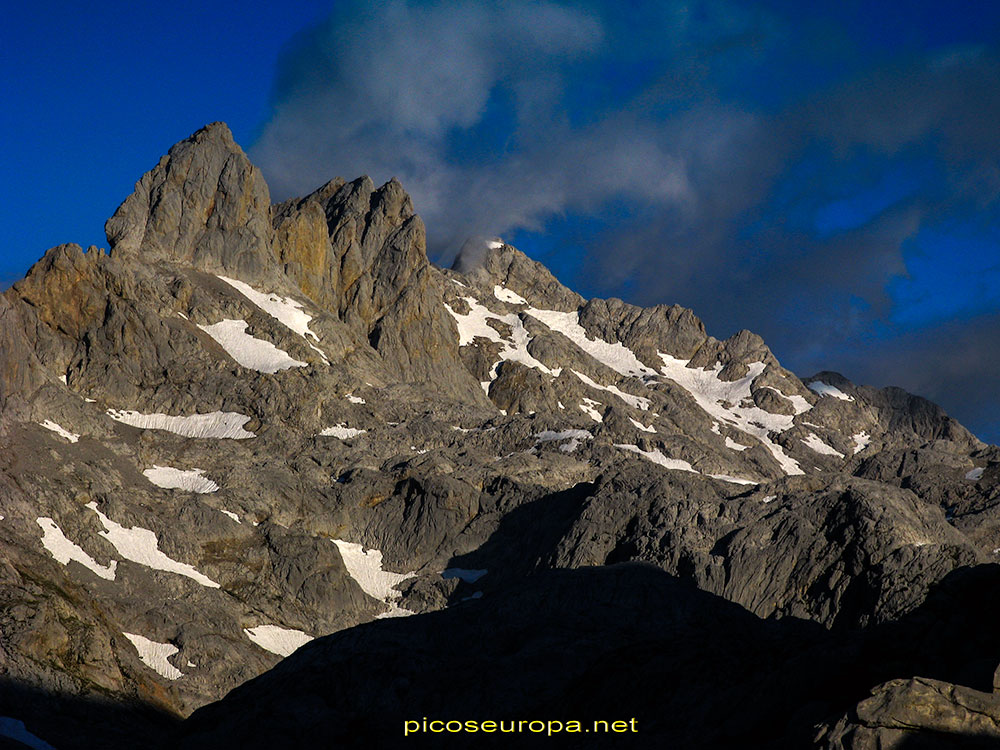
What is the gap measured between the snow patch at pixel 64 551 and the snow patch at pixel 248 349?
56786mm

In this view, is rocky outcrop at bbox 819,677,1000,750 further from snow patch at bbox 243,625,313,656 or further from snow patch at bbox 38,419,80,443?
snow patch at bbox 38,419,80,443

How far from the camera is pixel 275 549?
130875mm

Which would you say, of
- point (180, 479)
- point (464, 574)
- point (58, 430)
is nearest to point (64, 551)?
point (58, 430)

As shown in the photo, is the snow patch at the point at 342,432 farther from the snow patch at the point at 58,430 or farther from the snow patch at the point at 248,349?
the snow patch at the point at 58,430

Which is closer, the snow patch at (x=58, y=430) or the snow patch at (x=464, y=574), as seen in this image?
the snow patch at (x=464, y=574)

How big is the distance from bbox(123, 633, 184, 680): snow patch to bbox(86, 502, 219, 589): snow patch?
13637mm

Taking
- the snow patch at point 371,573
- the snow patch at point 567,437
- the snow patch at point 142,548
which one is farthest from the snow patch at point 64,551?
the snow patch at point 567,437

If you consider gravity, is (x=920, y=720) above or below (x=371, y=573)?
below

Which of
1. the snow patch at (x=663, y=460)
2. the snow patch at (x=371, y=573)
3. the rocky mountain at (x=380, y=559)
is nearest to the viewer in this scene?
the rocky mountain at (x=380, y=559)

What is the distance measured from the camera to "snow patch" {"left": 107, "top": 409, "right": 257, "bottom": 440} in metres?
154

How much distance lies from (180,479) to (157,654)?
128ft

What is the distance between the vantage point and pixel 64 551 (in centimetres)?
11406

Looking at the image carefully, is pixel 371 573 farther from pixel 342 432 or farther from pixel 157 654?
pixel 157 654

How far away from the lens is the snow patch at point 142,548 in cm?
12000
